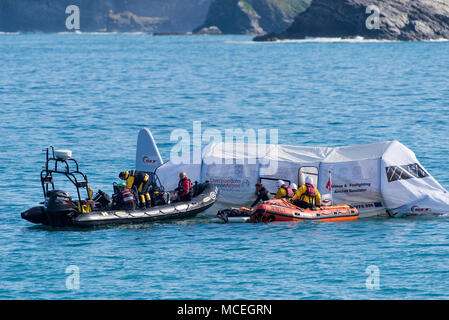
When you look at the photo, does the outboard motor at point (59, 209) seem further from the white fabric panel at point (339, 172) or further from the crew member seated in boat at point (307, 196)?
Answer: the crew member seated in boat at point (307, 196)

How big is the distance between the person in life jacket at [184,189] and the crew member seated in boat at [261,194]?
8.95ft

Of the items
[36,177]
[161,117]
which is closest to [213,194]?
[36,177]

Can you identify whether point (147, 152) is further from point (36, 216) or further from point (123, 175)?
point (36, 216)

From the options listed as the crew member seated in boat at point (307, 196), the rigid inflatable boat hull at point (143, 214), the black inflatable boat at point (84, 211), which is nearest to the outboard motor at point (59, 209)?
the black inflatable boat at point (84, 211)

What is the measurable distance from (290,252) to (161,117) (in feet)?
133

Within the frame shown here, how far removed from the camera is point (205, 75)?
10550cm

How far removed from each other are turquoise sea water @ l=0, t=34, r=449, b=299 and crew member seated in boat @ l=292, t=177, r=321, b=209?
3.69ft

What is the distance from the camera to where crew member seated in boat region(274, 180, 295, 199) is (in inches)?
1140

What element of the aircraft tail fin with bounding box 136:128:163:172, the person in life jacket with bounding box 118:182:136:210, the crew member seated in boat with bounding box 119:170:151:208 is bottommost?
the person in life jacket with bounding box 118:182:136:210

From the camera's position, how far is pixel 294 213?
28.1 meters

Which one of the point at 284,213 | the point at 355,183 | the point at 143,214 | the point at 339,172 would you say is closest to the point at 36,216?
the point at 143,214

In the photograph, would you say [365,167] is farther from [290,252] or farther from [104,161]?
[104,161]

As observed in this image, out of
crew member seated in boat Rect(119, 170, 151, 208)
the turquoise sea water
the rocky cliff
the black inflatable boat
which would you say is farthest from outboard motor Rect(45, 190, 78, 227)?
the rocky cliff

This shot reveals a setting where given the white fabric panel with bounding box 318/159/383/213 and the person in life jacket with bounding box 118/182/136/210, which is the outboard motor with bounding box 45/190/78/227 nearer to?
the person in life jacket with bounding box 118/182/136/210
